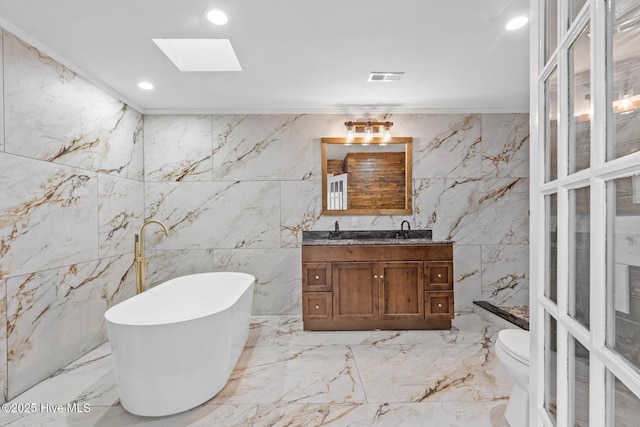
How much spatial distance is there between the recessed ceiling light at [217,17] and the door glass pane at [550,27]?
180 cm

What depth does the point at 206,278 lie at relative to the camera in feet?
11.3

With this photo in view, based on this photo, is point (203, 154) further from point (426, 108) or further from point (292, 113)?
point (426, 108)

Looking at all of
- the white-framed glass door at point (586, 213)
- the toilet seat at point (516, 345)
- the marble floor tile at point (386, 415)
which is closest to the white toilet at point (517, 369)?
the toilet seat at point (516, 345)

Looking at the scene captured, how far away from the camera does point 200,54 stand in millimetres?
2771

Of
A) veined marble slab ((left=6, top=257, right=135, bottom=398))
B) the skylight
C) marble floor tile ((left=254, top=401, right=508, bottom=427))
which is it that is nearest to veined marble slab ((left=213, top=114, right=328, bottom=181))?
the skylight

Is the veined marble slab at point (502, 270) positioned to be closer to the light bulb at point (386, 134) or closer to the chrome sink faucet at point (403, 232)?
the chrome sink faucet at point (403, 232)

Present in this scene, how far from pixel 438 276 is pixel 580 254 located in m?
2.91

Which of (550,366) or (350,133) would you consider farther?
(350,133)

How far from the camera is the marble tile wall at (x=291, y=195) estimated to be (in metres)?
4.04

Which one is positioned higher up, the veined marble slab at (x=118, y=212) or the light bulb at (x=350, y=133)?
the light bulb at (x=350, y=133)

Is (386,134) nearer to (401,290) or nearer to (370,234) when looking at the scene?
(370,234)

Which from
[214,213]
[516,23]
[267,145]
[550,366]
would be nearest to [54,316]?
[214,213]

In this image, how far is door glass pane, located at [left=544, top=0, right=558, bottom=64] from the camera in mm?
888

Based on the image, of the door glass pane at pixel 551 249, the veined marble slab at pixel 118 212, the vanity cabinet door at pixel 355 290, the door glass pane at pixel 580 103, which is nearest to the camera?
the door glass pane at pixel 580 103
